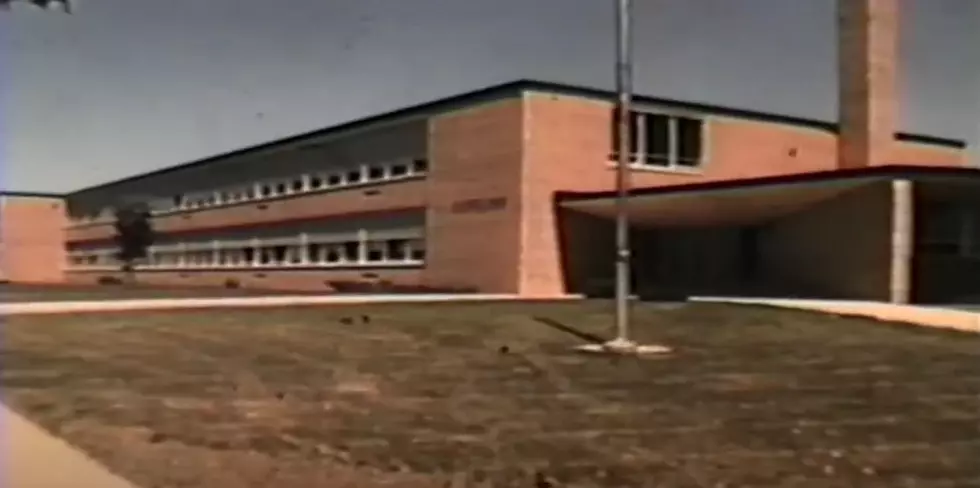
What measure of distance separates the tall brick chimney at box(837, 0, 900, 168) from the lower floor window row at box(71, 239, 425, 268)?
50.0 feet

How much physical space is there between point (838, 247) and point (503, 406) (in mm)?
18907

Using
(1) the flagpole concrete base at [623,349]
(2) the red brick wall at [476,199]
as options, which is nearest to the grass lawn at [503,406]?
(1) the flagpole concrete base at [623,349]

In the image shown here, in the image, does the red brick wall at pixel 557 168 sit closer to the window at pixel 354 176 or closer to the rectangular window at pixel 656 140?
the rectangular window at pixel 656 140

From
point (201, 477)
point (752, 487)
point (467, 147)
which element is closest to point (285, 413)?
point (201, 477)

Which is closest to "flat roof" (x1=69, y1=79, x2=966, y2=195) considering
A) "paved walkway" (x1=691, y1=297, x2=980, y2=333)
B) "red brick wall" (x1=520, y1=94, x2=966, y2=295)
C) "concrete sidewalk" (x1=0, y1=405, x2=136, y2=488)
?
"red brick wall" (x1=520, y1=94, x2=966, y2=295)

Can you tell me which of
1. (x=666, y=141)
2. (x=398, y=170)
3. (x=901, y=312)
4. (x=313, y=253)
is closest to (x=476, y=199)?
(x=398, y=170)

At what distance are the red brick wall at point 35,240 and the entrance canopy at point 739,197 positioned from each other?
169 ft

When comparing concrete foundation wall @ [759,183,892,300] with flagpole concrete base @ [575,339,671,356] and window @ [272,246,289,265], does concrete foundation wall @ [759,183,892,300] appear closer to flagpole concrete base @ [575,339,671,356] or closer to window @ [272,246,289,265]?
flagpole concrete base @ [575,339,671,356]

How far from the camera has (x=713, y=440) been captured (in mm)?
7746

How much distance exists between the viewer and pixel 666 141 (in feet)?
112

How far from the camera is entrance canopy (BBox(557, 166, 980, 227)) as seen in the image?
78.3ft

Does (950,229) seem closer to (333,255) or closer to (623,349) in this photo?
(623,349)

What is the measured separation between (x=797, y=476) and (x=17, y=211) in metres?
71.9

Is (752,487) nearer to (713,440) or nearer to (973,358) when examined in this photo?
(713,440)
